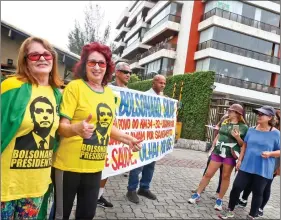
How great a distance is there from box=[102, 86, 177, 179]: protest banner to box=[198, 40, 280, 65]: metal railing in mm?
26016

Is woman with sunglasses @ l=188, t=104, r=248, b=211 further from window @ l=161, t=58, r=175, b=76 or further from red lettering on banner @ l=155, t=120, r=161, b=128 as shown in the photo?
window @ l=161, t=58, r=175, b=76

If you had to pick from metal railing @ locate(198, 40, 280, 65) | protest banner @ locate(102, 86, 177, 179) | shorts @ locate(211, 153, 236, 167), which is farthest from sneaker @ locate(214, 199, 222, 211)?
metal railing @ locate(198, 40, 280, 65)

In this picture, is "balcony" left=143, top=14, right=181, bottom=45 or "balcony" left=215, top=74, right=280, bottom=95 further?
"balcony" left=143, top=14, right=181, bottom=45

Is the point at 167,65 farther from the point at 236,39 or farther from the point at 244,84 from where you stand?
the point at 244,84

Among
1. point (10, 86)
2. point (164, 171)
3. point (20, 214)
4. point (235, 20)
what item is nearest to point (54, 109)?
point (10, 86)

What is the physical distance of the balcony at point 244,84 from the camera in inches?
1187

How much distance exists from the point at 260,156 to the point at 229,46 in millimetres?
28584

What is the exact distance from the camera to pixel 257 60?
1259 inches

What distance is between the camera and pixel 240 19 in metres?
31.6

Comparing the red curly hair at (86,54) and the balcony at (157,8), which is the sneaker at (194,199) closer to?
the red curly hair at (86,54)

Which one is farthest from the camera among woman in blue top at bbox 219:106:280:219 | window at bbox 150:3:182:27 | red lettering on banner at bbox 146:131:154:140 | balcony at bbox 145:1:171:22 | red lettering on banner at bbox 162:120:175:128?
balcony at bbox 145:1:171:22

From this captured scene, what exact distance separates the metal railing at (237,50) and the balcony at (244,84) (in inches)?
120

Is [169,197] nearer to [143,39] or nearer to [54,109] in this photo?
[54,109]

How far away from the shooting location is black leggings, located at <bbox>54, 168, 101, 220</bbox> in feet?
7.80
